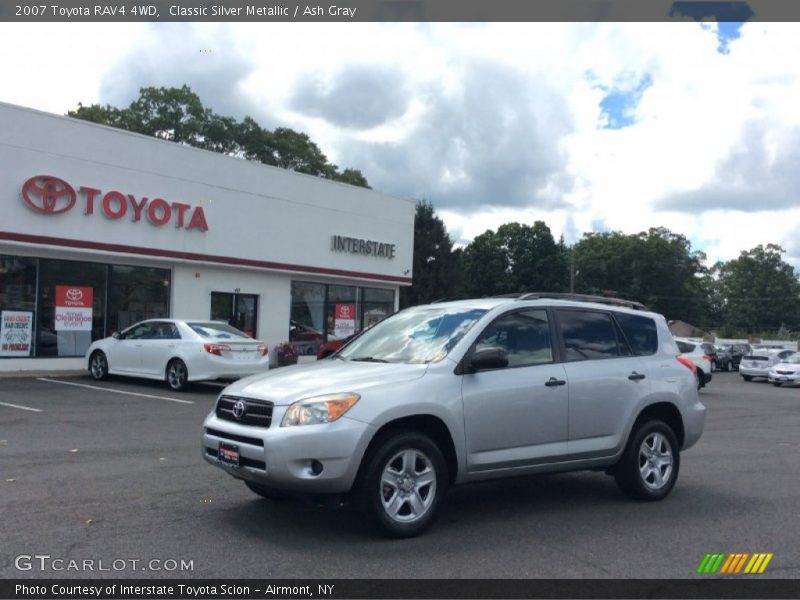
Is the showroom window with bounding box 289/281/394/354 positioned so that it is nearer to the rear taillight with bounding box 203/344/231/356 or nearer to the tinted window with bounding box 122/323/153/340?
the tinted window with bounding box 122/323/153/340

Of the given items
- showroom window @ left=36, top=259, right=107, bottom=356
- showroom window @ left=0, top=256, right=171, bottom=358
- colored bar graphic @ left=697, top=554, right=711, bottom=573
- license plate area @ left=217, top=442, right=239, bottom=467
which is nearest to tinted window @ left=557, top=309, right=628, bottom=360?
colored bar graphic @ left=697, top=554, right=711, bottom=573

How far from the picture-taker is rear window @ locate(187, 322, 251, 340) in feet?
54.1

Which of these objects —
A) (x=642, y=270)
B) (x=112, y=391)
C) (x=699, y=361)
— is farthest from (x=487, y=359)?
(x=642, y=270)

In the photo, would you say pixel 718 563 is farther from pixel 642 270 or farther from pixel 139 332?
pixel 642 270

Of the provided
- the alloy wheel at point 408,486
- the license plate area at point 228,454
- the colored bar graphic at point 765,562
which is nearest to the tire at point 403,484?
the alloy wheel at point 408,486

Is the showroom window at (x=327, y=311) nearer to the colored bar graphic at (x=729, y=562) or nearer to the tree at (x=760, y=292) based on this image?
the colored bar graphic at (x=729, y=562)

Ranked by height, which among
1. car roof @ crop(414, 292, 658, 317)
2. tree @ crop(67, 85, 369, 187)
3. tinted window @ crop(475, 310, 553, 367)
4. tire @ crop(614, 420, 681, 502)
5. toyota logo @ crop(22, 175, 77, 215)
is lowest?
tire @ crop(614, 420, 681, 502)

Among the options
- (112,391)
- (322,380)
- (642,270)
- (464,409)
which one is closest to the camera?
(322,380)

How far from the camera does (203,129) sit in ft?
162

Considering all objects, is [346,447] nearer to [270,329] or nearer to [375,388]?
[375,388]

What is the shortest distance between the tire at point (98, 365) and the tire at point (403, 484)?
1336cm

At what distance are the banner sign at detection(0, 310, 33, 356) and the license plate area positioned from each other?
561 inches

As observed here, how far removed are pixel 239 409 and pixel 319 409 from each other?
73cm

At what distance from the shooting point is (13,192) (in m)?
18.4
